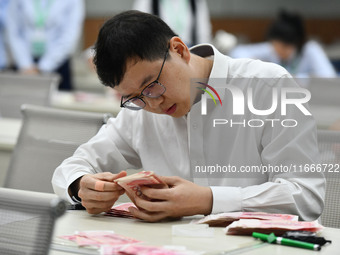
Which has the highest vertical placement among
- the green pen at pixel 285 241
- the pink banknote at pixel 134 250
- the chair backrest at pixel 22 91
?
the chair backrest at pixel 22 91

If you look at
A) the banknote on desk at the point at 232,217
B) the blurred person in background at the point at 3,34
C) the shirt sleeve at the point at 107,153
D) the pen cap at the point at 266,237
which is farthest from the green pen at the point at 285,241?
the blurred person in background at the point at 3,34

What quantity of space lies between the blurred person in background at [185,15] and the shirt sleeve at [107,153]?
3406mm

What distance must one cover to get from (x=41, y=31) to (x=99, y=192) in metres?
4.26

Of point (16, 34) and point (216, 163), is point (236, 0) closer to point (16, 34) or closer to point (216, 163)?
point (16, 34)

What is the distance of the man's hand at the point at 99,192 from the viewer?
169 centimetres

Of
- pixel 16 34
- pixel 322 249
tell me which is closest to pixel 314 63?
pixel 16 34

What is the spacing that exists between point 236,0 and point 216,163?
23.9ft

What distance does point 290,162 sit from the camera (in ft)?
5.62

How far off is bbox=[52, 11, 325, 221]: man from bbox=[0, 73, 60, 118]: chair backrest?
5.46ft

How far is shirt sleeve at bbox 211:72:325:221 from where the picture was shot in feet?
5.40

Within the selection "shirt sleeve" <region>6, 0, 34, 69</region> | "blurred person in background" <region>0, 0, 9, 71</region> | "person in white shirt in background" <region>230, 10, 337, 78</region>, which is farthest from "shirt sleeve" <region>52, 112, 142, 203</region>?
"blurred person in background" <region>0, 0, 9, 71</region>

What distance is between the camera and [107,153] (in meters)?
2.04

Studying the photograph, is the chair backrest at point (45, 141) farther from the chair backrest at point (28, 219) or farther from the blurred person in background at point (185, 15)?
the blurred person in background at point (185, 15)

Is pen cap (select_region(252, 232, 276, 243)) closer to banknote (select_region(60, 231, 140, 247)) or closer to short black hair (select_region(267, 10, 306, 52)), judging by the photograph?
banknote (select_region(60, 231, 140, 247))
